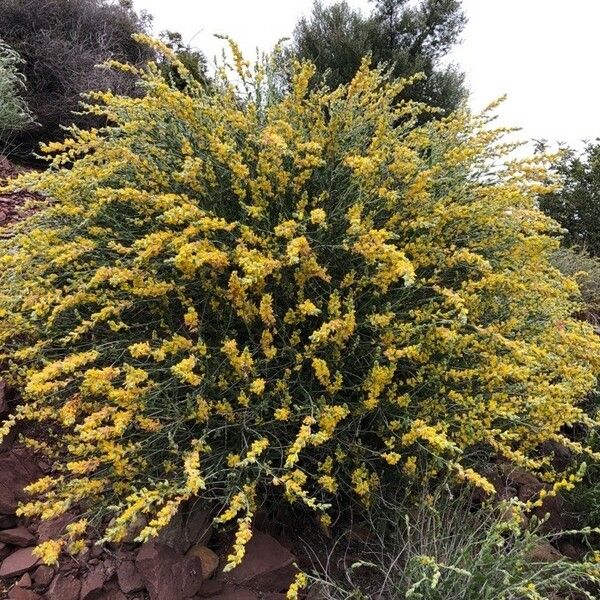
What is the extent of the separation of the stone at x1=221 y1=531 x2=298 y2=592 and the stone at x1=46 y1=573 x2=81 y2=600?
449 mm

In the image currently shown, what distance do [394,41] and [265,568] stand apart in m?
8.25

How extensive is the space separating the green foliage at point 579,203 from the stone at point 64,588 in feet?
17.1

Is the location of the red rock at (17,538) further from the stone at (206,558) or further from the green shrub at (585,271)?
the green shrub at (585,271)

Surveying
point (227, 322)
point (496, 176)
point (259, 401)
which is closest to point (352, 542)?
point (259, 401)

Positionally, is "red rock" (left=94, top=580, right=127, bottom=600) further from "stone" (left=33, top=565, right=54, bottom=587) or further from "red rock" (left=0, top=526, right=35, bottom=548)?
"red rock" (left=0, top=526, right=35, bottom=548)

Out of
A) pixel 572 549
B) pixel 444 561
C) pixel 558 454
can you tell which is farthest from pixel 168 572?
pixel 558 454

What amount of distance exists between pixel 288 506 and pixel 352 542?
9.7 inches

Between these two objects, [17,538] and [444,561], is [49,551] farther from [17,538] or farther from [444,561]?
[444,561]

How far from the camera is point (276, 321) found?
202cm

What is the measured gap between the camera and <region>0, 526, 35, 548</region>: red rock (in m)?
1.92

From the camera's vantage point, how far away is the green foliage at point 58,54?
4988mm

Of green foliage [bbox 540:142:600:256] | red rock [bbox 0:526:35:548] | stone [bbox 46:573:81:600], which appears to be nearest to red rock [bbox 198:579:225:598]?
stone [bbox 46:573:81:600]

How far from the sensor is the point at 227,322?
2.03 meters

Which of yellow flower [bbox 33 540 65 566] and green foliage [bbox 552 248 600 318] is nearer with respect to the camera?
yellow flower [bbox 33 540 65 566]
